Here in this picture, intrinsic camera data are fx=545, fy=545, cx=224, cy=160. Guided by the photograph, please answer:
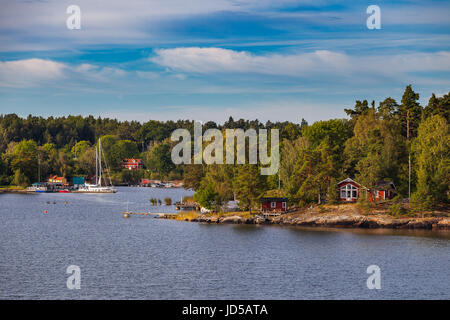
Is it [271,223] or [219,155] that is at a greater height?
[219,155]

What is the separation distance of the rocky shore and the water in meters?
3.23

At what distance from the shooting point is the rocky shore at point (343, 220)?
69125 mm

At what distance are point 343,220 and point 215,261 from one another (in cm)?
2688

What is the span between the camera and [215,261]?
1959 inches

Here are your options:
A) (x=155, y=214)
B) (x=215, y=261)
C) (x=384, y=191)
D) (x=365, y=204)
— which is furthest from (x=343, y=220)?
(x=155, y=214)

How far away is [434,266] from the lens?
47.1 m

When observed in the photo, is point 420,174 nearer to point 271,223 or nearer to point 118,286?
point 271,223

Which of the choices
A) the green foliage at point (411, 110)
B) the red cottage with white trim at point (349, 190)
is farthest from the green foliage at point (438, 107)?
the red cottage with white trim at point (349, 190)

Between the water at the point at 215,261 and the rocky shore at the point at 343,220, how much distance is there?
3227mm

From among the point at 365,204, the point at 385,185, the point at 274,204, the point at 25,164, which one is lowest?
the point at 274,204

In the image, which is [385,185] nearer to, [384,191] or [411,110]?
[384,191]

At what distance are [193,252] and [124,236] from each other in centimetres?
1431

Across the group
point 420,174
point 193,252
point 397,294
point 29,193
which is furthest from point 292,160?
point 29,193

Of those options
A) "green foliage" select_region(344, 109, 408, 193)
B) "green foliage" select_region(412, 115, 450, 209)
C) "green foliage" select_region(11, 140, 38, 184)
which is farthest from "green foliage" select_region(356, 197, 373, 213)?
"green foliage" select_region(11, 140, 38, 184)
